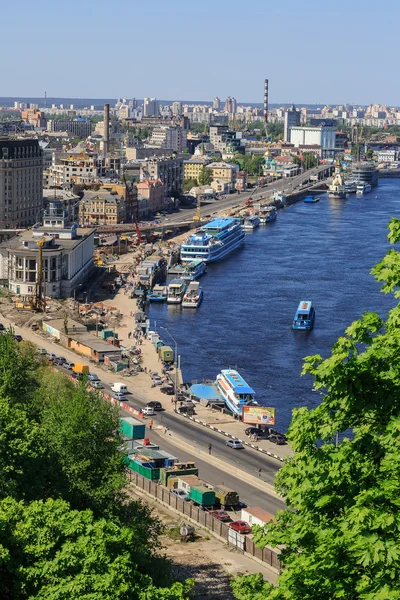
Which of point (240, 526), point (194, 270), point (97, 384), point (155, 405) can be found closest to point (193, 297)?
point (194, 270)

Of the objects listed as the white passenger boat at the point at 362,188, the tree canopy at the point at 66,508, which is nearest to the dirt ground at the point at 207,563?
the tree canopy at the point at 66,508

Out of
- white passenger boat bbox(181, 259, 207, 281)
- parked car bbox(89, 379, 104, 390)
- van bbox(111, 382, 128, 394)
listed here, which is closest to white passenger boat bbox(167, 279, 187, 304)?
white passenger boat bbox(181, 259, 207, 281)

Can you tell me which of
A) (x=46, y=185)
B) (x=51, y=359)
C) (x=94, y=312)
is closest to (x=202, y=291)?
(x=94, y=312)

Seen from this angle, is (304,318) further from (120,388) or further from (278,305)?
(120,388)

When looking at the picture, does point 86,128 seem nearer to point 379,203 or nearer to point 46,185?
point 379,203

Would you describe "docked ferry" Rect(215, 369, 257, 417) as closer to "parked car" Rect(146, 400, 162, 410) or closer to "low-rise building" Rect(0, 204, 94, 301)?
"parked car" Rect(146, 400, 162, 410)
